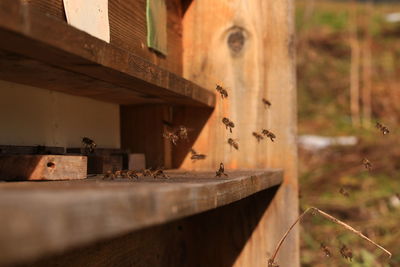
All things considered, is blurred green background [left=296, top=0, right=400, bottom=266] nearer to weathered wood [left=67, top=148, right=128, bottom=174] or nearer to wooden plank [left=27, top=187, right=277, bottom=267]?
wooden plank [left=27, top=187, right=277, bottom=267]

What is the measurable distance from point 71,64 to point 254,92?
1.32 m

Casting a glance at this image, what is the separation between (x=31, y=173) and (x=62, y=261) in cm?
36

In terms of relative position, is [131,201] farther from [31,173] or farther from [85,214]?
[31,173]

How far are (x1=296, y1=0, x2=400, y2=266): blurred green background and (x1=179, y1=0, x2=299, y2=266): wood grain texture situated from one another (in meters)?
0.68

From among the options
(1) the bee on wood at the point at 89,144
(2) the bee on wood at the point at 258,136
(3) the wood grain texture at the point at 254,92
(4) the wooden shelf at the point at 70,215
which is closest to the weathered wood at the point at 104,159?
(1) the bee on wood at the point at 89,144

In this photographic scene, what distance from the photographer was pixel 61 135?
6.39ft

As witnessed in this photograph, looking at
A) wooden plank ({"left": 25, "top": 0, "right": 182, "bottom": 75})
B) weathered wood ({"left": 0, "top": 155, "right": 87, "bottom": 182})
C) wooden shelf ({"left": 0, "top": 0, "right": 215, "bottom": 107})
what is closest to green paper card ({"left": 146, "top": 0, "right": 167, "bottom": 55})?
wooden plank ({"left": 25, "top": 0, "right": 182, "bottom": 75})

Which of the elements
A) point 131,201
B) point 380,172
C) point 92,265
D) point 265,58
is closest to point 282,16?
point 265,58

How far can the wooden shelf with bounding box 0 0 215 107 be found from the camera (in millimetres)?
1005

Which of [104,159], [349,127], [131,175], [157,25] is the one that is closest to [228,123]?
[157,25]

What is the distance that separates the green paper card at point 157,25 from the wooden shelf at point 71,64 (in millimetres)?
219

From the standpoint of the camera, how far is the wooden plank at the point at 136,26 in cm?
154

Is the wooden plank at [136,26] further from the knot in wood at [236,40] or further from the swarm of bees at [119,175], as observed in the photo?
the swarm of bees at [119,175]

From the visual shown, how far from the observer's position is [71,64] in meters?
1.31
